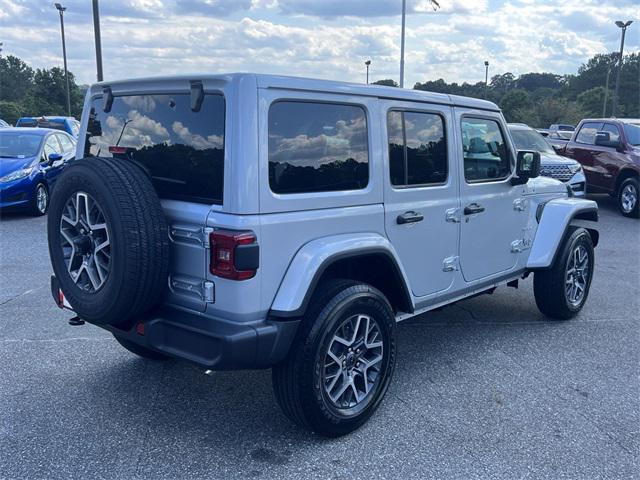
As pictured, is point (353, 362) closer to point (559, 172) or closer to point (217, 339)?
point (217, 339)

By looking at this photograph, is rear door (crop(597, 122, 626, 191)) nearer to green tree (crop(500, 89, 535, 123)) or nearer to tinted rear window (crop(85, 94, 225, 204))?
→ tinted rear window (crop(85, 94, 225, 204))

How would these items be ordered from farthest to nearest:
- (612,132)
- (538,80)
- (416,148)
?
(538,80), (612,132), (416,148)

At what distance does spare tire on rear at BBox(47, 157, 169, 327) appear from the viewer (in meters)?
2.98

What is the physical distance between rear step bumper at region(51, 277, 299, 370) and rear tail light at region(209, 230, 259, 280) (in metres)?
0.26

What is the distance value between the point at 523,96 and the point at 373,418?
147 feet

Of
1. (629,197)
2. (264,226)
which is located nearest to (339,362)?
(264,226)

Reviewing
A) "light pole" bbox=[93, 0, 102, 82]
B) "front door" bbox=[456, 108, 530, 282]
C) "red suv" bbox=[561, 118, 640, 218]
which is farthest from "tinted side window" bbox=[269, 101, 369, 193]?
"light pole" bbox=[93, 0, 102, 82]

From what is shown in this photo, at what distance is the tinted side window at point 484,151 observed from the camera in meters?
4.46

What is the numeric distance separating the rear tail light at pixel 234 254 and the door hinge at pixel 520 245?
2.78 metres

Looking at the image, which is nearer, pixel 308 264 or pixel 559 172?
pixel 308 264

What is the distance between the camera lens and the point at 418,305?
4094 millimetres

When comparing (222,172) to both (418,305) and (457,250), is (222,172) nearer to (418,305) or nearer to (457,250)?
(418,305)

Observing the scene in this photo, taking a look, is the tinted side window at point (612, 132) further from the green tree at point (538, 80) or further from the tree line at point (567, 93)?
the green tree at point (538, 80)

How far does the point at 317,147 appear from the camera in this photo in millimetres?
3365
